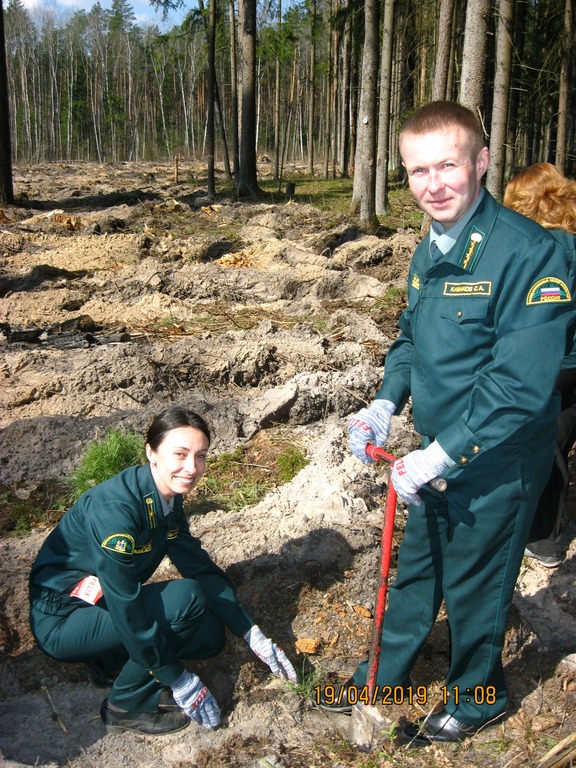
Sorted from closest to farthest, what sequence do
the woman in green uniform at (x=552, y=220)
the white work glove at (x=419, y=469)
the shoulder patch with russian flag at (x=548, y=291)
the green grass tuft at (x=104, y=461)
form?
the shoulder patch with russian flag at (x=548, y=291) < the white work glove at (x=419, y=469) < the woman in green uniform at (x=552, y=220) < the green grass tuft at (x=104, y=461)

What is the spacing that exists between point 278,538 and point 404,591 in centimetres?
118

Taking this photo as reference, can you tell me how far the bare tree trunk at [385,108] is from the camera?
1341 cm

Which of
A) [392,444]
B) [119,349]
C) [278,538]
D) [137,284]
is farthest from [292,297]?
[278,538]

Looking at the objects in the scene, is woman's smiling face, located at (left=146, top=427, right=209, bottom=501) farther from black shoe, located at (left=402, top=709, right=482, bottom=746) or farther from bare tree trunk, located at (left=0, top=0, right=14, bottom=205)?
bare tree trunk, located at (left=0, top=0, right=14, bottom=205)

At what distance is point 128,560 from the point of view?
100 inches

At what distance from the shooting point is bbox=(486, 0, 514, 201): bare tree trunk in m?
8.04

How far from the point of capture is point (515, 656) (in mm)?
3055

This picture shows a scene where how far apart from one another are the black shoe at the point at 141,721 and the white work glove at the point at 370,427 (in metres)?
1.31

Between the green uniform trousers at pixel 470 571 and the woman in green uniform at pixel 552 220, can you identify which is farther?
the woman in green uniform at pixel 552 220

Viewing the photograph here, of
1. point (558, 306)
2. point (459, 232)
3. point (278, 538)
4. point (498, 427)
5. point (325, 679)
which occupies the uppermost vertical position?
point (459, 232)

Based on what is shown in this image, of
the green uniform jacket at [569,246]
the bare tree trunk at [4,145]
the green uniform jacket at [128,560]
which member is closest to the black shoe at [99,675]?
the green uniform jacket at [128,560]

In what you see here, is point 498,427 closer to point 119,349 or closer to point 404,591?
point 404,591

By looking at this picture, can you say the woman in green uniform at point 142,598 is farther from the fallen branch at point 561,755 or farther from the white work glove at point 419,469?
the fallen branch at point 561,755

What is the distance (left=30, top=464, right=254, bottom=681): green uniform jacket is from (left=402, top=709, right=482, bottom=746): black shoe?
75cm
